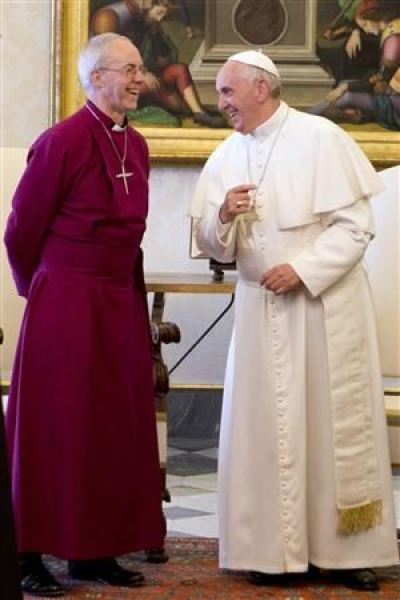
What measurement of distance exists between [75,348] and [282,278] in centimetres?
79

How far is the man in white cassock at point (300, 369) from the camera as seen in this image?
4797 mm

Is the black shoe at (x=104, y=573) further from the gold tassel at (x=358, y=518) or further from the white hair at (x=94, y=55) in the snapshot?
the white hair at (x=94, y=55)

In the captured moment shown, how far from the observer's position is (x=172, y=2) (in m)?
7.94

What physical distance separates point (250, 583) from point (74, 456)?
33.2 inches

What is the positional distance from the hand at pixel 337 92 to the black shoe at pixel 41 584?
4058 millimetres

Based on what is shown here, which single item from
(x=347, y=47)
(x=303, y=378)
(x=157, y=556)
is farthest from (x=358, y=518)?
(x=347, y=47)

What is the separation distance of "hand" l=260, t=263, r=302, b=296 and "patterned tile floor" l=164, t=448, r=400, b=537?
1608mm

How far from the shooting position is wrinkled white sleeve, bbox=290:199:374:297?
15.4ft

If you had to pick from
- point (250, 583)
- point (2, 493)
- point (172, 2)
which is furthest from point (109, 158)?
point (172, 2)

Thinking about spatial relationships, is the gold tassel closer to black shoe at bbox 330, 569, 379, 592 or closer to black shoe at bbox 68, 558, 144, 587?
black shoe at bbox 330, 569, 379, 592

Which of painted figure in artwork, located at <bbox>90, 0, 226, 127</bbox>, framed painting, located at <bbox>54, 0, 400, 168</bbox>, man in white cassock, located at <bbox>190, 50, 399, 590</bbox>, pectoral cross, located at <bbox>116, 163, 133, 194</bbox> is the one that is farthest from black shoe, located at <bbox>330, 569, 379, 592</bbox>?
painted figure in artwork, located at <bbox>90, 0, 226, 127</bbox>

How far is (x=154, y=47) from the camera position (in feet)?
26.0

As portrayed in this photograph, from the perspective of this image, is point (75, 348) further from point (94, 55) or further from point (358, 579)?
point (358, 579)

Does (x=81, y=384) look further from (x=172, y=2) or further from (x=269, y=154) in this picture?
(x=172, y=2)
